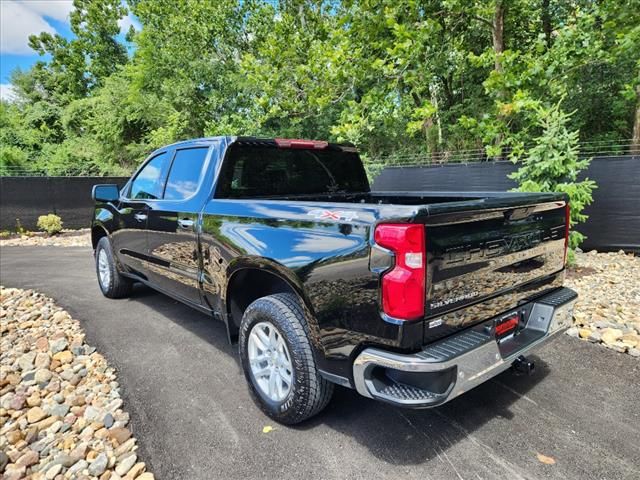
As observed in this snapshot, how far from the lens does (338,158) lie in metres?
3.74

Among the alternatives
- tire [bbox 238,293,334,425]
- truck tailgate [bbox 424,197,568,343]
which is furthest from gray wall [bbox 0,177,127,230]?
truck tailgate [bbox 424,197,568,343]

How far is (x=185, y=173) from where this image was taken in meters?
3.44

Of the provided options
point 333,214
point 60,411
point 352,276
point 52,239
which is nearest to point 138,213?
Answer: point 60,411

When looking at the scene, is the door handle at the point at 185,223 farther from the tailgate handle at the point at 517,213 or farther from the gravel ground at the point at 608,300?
the gravel ground at the point at 608,300

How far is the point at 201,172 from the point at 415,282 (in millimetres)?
2089

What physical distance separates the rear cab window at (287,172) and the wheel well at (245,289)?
2.19 ft

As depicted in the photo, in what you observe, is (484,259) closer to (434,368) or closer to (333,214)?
(434,368)

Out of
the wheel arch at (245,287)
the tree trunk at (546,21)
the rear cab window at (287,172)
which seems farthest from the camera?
the tree trunk at (546,21)

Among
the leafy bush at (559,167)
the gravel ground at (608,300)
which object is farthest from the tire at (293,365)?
the leafy bush at (559,167)

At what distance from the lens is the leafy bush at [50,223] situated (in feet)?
36.4

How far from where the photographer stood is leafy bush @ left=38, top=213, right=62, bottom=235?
11.1 m

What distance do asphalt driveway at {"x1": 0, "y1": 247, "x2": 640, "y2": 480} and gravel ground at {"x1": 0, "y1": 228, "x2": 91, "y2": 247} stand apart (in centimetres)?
827

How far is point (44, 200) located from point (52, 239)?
1529 millimetres

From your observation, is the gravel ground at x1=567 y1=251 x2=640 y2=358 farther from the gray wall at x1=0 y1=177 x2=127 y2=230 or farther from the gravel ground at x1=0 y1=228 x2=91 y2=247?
the gray wall at x1=0 y1=177 x2=127 y2=230
